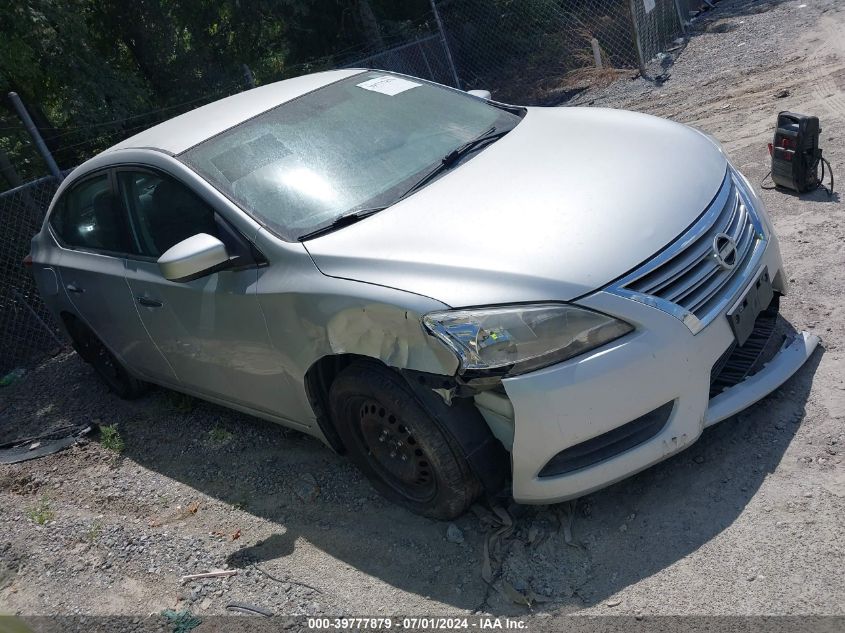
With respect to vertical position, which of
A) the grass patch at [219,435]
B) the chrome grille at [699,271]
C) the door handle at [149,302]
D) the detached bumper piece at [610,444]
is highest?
the door handle at [149,302]

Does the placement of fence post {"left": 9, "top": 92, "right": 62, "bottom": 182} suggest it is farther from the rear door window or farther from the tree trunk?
the tree trunk

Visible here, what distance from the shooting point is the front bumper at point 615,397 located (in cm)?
296

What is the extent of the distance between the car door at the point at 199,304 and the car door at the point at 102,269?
0.14 m

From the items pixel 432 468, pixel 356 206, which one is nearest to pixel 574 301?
pixel 432 468

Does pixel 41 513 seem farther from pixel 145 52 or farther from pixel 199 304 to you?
pixel 145 52

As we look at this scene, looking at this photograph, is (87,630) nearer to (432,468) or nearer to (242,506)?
(242,506)

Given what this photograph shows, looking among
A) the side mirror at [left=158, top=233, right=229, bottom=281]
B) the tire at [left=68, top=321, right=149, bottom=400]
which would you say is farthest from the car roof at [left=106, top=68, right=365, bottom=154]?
the tire at [left=68, top=321, right=149, bottom=400]

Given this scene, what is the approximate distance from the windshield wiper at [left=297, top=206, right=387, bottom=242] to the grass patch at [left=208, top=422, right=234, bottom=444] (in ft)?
5.74

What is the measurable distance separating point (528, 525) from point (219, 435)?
2.23 m

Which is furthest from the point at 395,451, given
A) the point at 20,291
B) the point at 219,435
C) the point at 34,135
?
the point at 34,135

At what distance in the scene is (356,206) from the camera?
3.74 m

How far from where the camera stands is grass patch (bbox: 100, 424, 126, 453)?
5.16 meters

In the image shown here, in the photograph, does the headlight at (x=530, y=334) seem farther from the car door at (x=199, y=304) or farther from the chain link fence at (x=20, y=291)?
the chain link fence at (x=20, y=291)

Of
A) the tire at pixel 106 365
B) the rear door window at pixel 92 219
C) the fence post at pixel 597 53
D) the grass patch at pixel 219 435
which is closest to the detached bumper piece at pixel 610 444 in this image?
the grass patch at pixel 219 435
